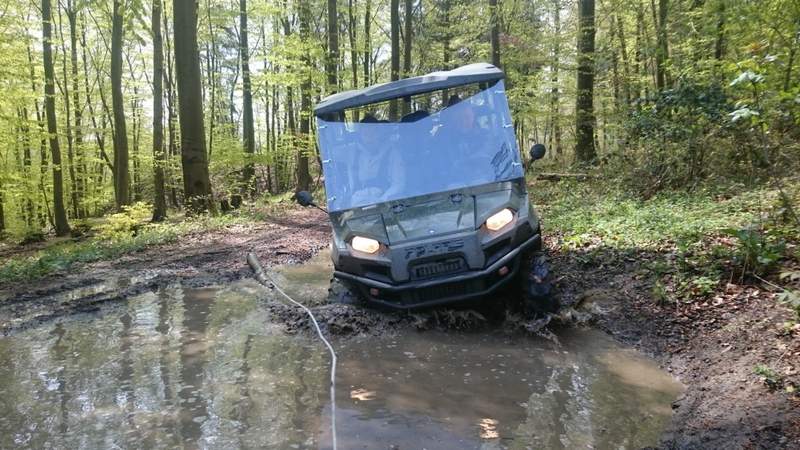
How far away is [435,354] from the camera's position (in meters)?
4.66

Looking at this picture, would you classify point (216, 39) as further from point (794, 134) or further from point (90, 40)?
point (794, 134)

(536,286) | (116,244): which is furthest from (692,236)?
(116,244)

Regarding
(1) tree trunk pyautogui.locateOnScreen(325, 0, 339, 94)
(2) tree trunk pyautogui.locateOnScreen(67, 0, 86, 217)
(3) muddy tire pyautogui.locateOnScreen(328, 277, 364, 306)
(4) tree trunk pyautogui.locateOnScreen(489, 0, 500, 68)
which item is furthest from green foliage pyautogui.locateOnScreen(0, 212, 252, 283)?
(2) tree trunk pyautogui.locateOnScreen(67, 0, 86, 217)

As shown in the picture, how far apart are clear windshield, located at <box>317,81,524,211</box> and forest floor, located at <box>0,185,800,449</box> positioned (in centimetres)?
133

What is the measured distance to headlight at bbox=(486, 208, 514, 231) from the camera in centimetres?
494

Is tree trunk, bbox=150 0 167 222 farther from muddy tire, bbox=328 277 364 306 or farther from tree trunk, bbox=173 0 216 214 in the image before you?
muddy tire, bbox=328 277 364 306

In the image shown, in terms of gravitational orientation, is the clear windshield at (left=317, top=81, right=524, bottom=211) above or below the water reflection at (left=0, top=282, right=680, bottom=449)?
above

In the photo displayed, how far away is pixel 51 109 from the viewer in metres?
17.6

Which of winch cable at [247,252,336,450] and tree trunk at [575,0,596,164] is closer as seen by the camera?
winch cable at [247,252,336,450]

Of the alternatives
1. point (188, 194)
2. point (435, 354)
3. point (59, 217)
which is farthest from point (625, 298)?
point (59, 217)

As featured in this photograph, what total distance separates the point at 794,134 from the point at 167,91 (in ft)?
96.5

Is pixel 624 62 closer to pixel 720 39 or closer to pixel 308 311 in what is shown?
pixel 720 39

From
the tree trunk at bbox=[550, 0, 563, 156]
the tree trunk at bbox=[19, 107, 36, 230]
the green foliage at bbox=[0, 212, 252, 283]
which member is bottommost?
the green foliage at bbox=[0, 212, 252, 283]

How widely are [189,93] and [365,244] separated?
33.5 feet
